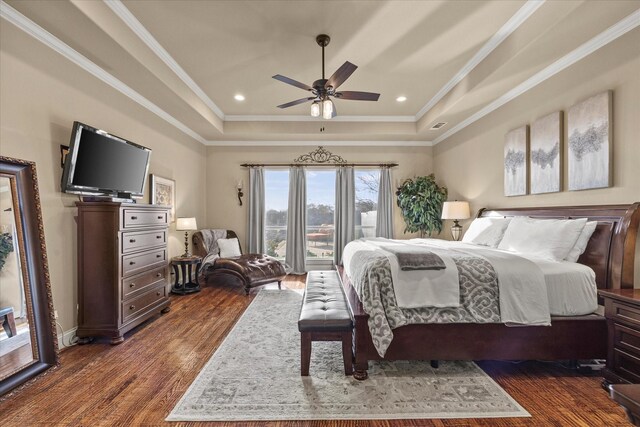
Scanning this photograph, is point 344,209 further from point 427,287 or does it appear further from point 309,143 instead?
point 427,287

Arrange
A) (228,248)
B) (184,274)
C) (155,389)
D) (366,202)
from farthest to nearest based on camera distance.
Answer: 1. (366,202)
2. (228,248)
3. (184,274)
4. (155,389)

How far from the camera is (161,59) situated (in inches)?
134

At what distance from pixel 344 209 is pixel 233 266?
2.59 metres

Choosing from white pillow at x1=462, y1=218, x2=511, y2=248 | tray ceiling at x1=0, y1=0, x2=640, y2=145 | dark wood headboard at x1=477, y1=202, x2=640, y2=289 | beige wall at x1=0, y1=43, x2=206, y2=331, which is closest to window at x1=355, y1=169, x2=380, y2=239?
tray ceiling at x1=0, y1=0, x2=640, y2=145

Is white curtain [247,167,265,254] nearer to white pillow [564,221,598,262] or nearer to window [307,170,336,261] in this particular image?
window [307,170,336,261]

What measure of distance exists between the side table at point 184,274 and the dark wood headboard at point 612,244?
4.90 metres

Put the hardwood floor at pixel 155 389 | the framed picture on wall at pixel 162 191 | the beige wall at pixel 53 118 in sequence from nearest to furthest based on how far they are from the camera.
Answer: the hardwood floor at pixel 155 389, the beige wall at pixel 53 118, the framed picture on wall at pixel 162 191

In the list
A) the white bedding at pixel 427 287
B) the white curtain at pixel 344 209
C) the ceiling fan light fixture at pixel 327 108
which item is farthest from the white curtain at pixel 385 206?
the white bedding at pixel 427 287

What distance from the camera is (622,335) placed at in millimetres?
2107

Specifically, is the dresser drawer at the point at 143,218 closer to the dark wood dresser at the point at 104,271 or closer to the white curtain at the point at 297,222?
the dark wood dresser at the point at 104,271

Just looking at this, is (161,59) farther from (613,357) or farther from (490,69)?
(613,357)

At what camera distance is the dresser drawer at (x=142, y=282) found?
3.07 metres

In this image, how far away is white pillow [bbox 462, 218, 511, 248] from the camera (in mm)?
3590

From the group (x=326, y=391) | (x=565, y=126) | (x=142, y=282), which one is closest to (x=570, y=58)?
(x=565, y=126)
